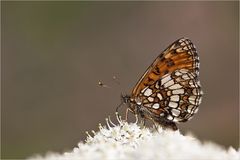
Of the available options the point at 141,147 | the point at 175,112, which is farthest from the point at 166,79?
the point at 141,147

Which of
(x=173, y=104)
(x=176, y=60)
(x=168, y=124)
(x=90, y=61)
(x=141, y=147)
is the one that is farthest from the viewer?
(x=90, y=61)

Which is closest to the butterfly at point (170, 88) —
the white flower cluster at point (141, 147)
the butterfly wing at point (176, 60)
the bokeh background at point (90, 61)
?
the butterfly wing at point (176, 60)

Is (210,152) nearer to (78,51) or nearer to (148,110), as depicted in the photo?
(148,110)

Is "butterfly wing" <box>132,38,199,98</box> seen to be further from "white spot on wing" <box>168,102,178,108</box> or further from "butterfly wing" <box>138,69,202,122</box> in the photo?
"white spot on wing" <box>168,102,178,108</box>

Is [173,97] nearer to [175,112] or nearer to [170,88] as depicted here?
[170,88]

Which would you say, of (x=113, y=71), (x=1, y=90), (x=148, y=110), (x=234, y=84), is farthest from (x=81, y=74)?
(x=148, y=110)

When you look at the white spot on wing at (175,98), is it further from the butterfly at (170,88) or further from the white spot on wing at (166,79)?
the white spot on wing at (166,79)
